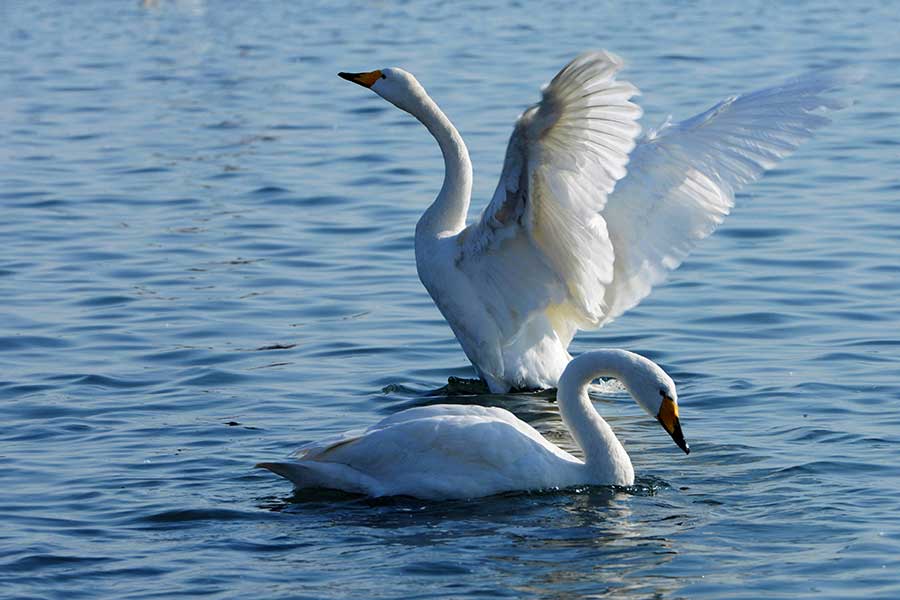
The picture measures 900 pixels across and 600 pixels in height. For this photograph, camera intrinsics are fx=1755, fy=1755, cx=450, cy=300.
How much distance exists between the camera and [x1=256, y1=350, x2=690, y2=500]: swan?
306 inches

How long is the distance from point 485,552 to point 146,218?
8044mm

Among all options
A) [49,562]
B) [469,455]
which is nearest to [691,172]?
[469,455]

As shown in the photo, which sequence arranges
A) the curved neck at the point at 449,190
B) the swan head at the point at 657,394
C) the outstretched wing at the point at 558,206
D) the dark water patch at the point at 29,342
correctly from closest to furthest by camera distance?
1. the swan head at the point at 657,394
2. the outstretched wing at the point at 558,206
3. the curved neck at the point at 449,190
4. the dark water patch at the point at 29,342

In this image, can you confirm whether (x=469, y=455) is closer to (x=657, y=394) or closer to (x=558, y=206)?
(x=657, y=394)

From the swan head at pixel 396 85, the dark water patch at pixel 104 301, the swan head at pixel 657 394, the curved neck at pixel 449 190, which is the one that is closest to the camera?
the swan head at pixel 657 394

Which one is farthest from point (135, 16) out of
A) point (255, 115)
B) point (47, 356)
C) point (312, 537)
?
point (312, 537)

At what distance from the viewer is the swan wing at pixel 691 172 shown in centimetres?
1006

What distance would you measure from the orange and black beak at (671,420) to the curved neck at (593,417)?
0.25 metres

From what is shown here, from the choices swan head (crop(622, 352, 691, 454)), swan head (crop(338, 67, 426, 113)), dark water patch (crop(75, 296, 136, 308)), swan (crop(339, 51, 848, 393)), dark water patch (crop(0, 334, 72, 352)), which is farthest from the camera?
dark water patch (crop(75, 296, 136, 308))

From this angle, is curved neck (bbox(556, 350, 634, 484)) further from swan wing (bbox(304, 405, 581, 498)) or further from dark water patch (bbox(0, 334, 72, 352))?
dark water patch (bbox(0, 334, 72, 352))

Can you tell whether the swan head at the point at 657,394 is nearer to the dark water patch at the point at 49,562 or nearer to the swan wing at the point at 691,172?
the swan wing at the point at 691,172

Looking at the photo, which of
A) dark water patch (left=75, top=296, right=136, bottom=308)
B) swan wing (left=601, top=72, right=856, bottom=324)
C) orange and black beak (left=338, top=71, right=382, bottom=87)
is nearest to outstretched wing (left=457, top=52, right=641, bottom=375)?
swan wing (left=601, top=72, right=856, bottom=324)

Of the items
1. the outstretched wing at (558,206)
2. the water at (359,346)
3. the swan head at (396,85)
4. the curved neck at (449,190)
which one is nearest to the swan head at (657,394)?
the water at (359,346)

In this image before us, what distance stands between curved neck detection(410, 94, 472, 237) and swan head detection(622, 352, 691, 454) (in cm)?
227
